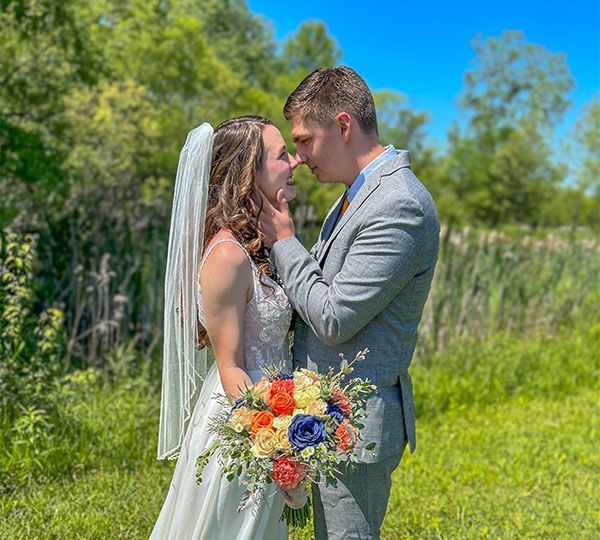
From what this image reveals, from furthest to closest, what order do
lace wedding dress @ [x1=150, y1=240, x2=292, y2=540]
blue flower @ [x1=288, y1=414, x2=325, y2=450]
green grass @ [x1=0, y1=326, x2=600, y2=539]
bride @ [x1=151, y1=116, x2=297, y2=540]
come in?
green grass @ [x1=0, y1=326, x2=600, y2=539] < lace wedding dress @ [x1=150, y1=240, x2=292, y2=540] < bride @ [x1=151, y1=116, x2=297, y2=540] < blue flower @ [x1=288, y1=414, x2=325, y2=450]

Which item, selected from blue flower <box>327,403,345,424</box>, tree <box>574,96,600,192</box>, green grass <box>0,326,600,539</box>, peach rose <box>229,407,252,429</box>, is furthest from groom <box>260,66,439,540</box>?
tree <box>574,96,600,192</box>

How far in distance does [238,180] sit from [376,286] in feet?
2.37

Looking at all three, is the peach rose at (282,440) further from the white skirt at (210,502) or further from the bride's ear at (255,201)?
the bride's ear at (255,201)

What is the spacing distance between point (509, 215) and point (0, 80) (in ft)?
108

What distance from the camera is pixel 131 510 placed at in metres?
4.26

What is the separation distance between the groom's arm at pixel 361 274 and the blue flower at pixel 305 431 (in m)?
0.35

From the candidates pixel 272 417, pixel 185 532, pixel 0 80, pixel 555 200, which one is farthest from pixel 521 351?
pixel 555 200

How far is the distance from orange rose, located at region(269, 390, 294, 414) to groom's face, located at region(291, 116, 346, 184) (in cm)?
84

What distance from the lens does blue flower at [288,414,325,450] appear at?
→ 2.12m

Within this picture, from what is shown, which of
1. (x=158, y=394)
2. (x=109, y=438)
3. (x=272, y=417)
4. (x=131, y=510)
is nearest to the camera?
(x=272, y=417)

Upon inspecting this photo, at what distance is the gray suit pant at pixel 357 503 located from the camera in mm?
2551

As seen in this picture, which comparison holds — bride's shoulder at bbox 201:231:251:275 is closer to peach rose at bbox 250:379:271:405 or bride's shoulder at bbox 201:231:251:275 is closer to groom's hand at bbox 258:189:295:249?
groom's hand at bbox 258:189:295:249

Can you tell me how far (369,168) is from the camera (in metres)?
2.64

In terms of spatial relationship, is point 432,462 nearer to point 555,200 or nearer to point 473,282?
point 473,282
